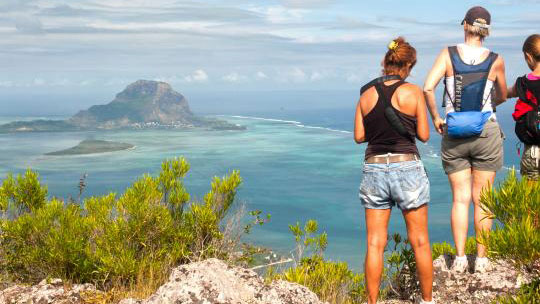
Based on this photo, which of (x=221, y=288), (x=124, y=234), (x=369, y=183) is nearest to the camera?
(x=369, y=183)

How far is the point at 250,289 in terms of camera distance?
4.48 m

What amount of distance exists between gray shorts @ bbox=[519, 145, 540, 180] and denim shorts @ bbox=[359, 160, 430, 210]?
3.53 feet

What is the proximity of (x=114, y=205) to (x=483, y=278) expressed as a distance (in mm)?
3769

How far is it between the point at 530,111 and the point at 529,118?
73 millimetres

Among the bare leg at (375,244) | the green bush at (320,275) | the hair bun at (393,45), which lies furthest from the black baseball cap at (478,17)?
the green bush at (320,275)

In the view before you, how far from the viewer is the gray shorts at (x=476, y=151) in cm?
470

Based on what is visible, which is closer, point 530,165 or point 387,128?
point 387,128

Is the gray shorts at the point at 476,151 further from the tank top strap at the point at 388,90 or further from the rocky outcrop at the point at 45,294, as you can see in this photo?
the rocky outcrop at the point at 45,294

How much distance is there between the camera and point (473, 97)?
4.58 meters

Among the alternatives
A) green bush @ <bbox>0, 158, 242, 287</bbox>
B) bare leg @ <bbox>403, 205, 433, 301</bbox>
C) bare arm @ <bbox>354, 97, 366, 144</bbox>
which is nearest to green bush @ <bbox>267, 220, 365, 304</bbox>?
green bush @ <bbox>0, 158, 242, 287</bbox>

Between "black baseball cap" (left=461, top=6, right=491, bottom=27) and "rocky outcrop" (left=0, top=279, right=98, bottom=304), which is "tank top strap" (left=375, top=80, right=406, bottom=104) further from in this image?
"rocky outcrop" (left=0, top=279, right=98, bottom=304)

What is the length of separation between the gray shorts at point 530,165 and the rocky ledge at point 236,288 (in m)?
0.87

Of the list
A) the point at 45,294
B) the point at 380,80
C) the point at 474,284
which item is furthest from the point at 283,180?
the point at 380,80

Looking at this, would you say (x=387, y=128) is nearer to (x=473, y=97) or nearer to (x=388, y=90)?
(x=388, y=90)
